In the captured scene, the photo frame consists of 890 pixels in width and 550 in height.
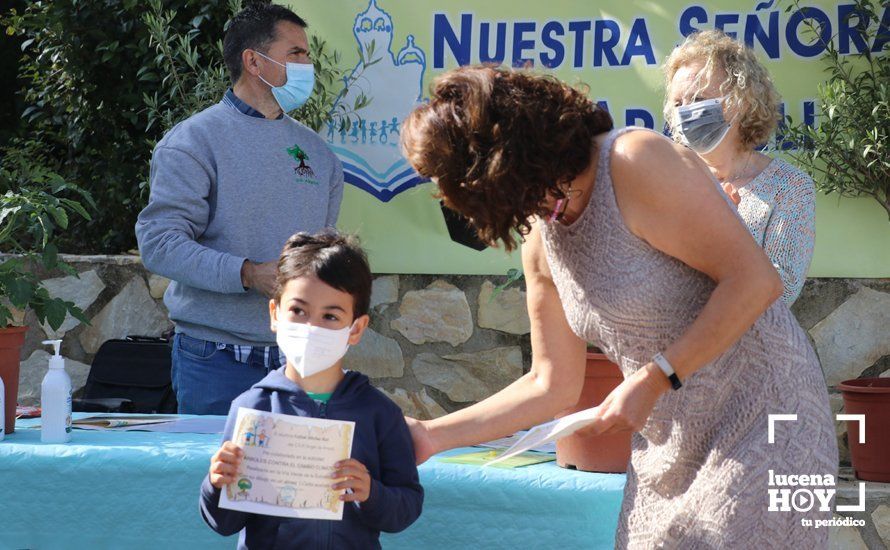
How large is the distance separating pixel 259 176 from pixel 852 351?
7.07 ft

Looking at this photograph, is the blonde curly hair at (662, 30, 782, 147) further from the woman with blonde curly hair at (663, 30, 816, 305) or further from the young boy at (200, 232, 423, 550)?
the young boy at (200, 232, 423, 550)

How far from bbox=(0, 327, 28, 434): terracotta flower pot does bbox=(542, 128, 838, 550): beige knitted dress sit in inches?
65.9

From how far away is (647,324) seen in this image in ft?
5.79

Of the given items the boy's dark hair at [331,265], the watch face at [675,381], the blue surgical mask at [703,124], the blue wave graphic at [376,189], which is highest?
the blue surgical mask at [703,124]

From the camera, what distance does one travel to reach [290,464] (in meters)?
1.87

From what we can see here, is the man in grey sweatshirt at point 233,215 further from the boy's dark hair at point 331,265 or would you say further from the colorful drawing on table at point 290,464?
the colorful drawing on table at point 290,464

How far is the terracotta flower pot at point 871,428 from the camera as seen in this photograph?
3.70 metres

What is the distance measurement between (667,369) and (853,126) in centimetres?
246

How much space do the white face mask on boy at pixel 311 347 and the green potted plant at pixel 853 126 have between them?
2.38 metres

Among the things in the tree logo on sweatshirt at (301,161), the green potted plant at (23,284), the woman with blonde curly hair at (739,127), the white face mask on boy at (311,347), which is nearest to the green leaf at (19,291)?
the green potted plant at (23,284)

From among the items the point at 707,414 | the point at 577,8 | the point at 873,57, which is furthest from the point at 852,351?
the point at 707,414

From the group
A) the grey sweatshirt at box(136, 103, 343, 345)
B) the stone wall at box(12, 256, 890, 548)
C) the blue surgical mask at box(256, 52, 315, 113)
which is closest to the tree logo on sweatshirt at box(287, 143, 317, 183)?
the grey sweatshirt at box(136, 103, 343, 345)

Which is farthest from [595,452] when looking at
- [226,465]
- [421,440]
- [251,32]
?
[251,32]

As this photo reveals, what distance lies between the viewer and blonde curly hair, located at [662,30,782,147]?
284cm
